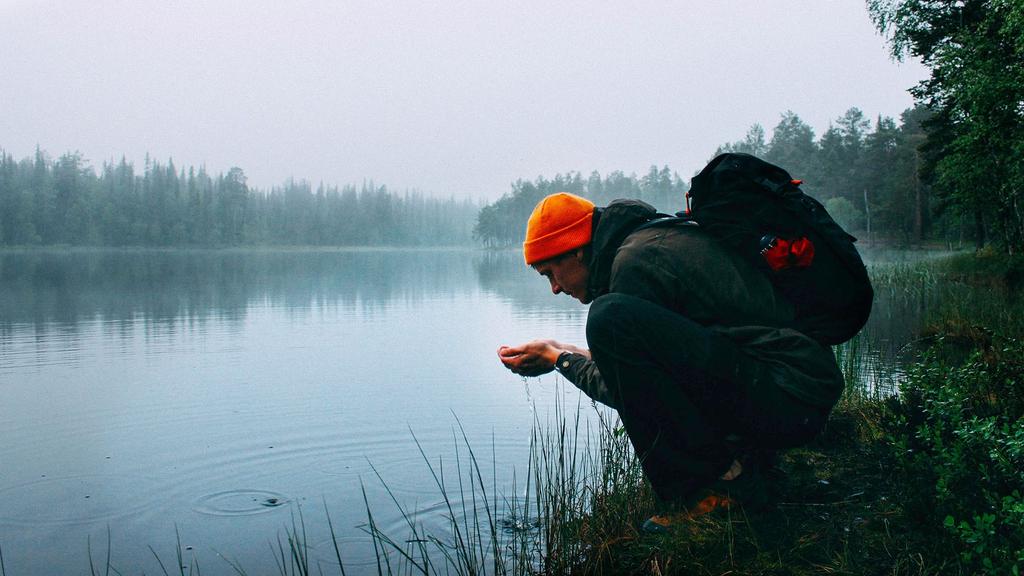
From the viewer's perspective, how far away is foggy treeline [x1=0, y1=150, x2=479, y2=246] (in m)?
96.2

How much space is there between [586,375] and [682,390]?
1.44 ft

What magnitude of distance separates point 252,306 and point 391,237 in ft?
429

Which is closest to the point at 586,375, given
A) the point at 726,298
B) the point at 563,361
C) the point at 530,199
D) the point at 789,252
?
the point at 563,361

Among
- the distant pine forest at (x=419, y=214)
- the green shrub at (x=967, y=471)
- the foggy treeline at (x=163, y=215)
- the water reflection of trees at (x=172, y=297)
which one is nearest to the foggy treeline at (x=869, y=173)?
the distant pine forest at (x=419, y=214)

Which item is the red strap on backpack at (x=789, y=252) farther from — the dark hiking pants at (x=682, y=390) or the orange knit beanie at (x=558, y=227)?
the orange knit beanie at (x=558, y=227)

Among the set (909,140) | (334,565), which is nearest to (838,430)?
(334,565)

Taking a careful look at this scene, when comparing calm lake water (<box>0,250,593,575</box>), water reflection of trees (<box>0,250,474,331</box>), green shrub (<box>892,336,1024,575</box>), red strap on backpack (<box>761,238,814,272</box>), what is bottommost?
calm lake water (<box>0,250,593,575</box>)

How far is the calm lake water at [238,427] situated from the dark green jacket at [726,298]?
1349 millimetres

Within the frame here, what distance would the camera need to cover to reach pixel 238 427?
6.73 meters

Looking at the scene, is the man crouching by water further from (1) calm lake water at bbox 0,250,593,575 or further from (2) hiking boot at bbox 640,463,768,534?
(1) calm lake water at bbox 0,250,593,575

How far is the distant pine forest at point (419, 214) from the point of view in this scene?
49.9 m

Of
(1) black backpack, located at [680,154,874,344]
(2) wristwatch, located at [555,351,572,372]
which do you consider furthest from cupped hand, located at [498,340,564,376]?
(1) black backpack, located at [680,154,874,344]

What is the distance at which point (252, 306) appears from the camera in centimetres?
1903

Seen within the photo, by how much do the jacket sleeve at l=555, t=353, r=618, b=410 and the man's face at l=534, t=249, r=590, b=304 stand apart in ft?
0.81
